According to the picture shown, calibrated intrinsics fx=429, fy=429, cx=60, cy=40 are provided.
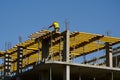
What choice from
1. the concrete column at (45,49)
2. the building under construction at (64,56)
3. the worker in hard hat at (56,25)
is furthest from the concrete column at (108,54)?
the worker in hard hat at (56,25)

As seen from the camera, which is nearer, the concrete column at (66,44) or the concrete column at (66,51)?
the concrete column at (66,51)

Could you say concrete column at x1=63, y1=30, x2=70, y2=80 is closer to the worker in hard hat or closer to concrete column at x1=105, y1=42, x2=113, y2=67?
the worker in hard hat

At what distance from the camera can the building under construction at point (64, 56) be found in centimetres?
3912

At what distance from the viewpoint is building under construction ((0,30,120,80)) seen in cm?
3912

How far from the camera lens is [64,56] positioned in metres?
39.2

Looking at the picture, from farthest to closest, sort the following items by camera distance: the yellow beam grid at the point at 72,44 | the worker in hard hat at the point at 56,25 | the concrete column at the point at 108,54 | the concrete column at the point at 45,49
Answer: the concrete column at the point at 108,54
the concrete column at the point at 45,49
the yellow beam grid at the point at 72,44
the worker in hard hat at the point at 56,25

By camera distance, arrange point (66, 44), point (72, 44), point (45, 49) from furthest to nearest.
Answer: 1. point (72, 44)
2. point (45, 49)
3. point (66, 44)

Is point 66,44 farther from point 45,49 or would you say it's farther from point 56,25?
point 45,49

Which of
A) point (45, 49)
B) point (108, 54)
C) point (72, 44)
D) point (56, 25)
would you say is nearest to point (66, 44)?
point (56, 25)

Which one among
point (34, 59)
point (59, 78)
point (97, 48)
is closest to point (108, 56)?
point (97, 48)

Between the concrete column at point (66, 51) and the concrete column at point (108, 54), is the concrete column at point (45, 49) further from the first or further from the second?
the concrete column at point (108, 54)

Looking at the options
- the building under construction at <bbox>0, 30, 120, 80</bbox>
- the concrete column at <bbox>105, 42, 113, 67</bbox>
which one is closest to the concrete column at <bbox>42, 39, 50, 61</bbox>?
the building under construction at <bbox>0, 30, 120, 80</bbox>

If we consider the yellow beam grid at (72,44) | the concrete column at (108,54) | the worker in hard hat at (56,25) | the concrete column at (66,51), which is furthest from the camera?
the concrete column at (108,54)

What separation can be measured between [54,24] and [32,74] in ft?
22.2
